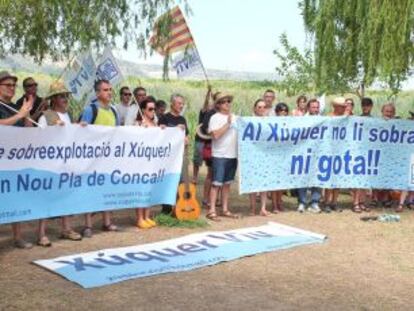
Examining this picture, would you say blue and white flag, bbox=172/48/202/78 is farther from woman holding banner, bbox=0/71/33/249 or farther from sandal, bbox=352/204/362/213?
woman holding banner, bbox=0/71/33/249

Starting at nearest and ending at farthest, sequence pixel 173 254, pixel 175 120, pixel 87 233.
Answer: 1. pixel 173 254
2. pixel 87 233
3. pixel 175 120

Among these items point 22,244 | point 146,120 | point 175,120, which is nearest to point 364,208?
point 175,120

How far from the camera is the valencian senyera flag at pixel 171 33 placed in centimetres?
1117

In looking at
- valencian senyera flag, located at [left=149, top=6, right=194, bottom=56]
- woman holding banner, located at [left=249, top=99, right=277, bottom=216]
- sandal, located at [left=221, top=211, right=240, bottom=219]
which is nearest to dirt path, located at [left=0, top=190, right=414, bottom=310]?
sandal, located at [left=221, top=211, right=240, bottom=219]

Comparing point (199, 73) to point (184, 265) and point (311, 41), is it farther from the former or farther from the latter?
point (184, 265)

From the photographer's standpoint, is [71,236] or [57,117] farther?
[71,236]

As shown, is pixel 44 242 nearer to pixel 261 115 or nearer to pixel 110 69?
pixel 110 69

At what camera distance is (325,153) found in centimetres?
1088

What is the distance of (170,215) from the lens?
382 inches

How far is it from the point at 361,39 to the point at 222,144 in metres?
3.81

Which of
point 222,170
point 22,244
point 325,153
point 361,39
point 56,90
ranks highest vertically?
point 361,39

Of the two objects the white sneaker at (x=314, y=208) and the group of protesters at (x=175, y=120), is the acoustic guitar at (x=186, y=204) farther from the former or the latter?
the white sneaker at (x=314, y=208)

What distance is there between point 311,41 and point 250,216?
14.5 ft

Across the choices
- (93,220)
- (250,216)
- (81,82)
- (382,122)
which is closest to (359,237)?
(250,216)
